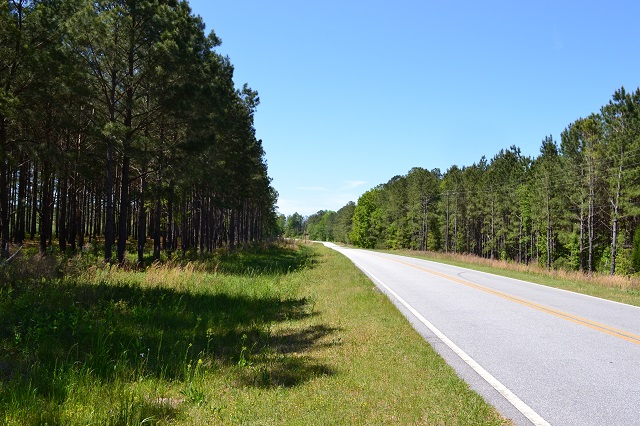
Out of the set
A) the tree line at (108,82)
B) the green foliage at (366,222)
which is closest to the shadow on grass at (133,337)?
the tree line at (108,82)

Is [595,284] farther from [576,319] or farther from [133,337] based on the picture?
[133,337]

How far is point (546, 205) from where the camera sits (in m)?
46.5

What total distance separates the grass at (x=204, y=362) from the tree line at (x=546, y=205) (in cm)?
3578

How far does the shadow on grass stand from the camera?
534 centimetres

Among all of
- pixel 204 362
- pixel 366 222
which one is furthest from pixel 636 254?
pixel 366 222

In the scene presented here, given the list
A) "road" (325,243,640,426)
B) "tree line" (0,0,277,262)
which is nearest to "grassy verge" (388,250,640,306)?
"road" (325,243,640,426)

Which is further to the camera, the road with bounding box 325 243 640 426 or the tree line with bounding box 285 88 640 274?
→ the tree line with bounding box 285 88 640 274

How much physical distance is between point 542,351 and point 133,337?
7221 millimetres

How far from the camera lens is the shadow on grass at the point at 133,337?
5.34 metres

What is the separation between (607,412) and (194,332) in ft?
22.5

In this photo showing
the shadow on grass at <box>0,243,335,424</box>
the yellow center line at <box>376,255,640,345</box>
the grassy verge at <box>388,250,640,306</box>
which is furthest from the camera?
the grassy verge at <box>388,250,640,306</box>

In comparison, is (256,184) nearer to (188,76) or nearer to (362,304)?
(188,76)

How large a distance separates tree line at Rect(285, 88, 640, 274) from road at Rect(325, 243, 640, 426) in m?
30.1

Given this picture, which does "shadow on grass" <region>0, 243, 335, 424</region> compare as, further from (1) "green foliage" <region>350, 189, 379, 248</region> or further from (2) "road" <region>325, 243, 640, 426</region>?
(1) "green foliage" <region>350, 189, 379, 248</region>
